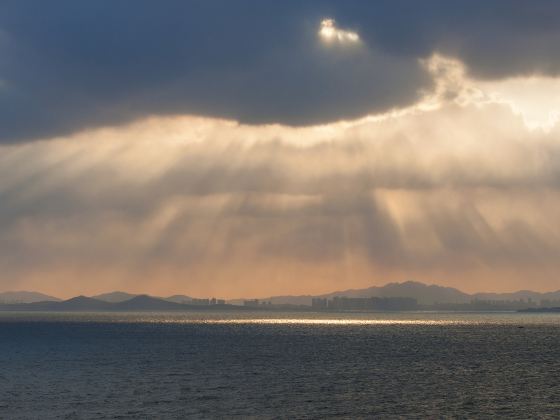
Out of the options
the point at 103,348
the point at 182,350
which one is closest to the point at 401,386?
the point at 182,350

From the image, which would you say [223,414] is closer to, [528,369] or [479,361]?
[528,369]

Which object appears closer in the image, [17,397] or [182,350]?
[17,397]

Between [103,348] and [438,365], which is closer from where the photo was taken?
[438,365]

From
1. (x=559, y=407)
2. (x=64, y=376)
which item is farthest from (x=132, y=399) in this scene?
(x=559, y=407)

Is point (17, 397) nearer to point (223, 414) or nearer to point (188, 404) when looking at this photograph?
point (188, 404)

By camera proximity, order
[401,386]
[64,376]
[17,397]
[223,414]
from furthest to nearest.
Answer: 1. [64,376]
2. [401,386]
3. [17,397]
4. [223,414]

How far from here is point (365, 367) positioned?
5123 inches

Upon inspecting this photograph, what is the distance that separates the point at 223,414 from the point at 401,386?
3308 centimetres

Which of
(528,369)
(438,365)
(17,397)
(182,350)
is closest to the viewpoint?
(17,397)

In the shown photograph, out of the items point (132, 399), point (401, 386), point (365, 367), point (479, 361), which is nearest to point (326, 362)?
point (365, 367)

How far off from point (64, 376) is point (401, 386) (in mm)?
49293

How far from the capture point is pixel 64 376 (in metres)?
114

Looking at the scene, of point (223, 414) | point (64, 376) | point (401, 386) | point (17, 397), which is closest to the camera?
point (223, 414)

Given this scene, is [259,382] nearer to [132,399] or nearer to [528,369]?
[132,399]
